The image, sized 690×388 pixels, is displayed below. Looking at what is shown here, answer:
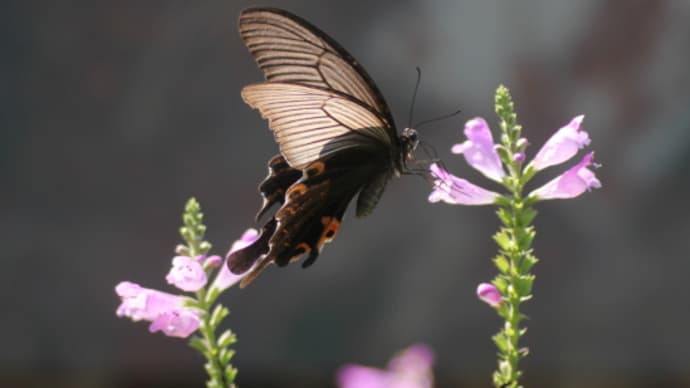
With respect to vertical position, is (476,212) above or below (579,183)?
above

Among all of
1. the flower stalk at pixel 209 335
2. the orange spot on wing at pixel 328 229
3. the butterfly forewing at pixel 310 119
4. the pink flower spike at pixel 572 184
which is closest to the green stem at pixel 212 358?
the flower stalk at pixel 209 335

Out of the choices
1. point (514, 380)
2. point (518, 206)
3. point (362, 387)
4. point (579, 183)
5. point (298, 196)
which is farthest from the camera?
point (298, 196)

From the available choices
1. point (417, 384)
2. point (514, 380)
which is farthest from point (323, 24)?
point (417, 384)

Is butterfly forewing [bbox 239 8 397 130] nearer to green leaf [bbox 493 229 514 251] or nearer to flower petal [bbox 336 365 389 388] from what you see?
green leaf [bbox 493 229 514 251]

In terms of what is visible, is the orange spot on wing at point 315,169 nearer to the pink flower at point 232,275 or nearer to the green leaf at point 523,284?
the pink flower at point 232,275

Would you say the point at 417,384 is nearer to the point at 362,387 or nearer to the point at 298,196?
the point at 362,387

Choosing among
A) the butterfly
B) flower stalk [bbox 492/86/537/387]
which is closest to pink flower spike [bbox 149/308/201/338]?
the butterfly

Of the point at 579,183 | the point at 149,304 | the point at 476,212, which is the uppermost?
the point at 476,212
